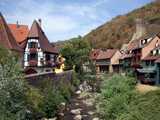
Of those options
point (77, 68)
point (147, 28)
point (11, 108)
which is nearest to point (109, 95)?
point (11, 108)

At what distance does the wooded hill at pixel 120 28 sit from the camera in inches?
5310

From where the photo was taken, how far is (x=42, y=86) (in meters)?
39.7

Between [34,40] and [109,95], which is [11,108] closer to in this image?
[109,95]

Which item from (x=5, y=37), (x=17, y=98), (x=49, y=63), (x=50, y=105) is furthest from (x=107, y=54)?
(x=17, y=98)

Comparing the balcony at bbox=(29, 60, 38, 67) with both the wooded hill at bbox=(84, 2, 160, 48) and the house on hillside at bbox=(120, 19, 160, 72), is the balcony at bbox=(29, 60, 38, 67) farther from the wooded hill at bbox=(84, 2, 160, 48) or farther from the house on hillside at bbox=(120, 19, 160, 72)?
the wooded hill at bbox=(84, 2, 160, 48)

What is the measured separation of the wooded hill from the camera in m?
135

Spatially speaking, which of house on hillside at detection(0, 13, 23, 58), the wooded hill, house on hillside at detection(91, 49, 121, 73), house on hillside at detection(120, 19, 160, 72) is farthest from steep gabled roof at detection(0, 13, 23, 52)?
the wooded hill

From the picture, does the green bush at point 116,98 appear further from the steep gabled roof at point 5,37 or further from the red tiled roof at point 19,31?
the red tiled roof at point 19,31

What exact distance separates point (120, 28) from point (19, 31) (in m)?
79.4

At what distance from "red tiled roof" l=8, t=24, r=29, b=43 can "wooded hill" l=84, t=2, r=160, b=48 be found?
57.3 m

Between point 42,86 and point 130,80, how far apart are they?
589 inches

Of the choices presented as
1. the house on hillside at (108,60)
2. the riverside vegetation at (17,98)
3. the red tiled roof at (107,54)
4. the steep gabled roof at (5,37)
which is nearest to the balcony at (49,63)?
the steep gabled roof at (5,37)

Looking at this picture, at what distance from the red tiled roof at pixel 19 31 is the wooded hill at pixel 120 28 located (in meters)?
57.3

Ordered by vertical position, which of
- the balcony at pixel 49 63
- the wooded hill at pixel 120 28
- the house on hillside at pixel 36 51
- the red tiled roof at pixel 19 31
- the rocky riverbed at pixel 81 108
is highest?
the wooded hill at pixel 120 28
